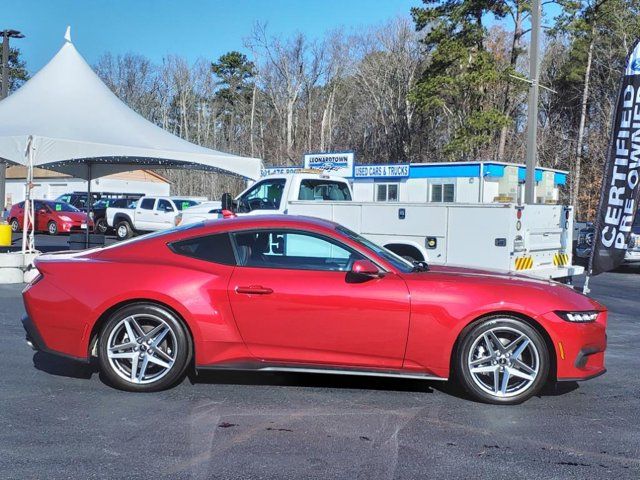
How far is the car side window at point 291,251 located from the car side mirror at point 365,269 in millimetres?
190

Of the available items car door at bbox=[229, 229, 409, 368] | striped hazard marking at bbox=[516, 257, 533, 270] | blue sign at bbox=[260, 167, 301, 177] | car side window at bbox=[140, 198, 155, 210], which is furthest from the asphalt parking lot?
car side window at bbox=[140, 198, 155, 210]

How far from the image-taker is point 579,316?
5336mm

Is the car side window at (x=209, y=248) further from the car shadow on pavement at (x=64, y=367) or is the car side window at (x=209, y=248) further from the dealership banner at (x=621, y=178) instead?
the dealership banner at (x=621, y=178)

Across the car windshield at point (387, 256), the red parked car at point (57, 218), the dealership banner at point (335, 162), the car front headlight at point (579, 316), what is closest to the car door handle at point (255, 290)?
the car windshield at point (387, 256)

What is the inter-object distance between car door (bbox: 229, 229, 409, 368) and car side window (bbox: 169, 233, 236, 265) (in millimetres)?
164

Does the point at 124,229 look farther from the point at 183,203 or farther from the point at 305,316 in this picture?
the point at 305,316

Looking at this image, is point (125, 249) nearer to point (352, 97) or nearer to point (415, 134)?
point (415, 134)

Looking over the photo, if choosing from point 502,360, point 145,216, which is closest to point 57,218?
point 145,216

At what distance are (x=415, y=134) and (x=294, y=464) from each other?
45621 mm

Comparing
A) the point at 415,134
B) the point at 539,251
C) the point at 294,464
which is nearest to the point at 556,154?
the point at 415,134

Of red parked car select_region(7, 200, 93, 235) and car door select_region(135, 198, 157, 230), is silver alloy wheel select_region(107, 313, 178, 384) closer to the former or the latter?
car door select_region(135, 198, 157, 230)

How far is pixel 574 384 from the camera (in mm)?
6105

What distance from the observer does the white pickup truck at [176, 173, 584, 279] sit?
8984 mm

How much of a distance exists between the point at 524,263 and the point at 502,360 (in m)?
4.13
